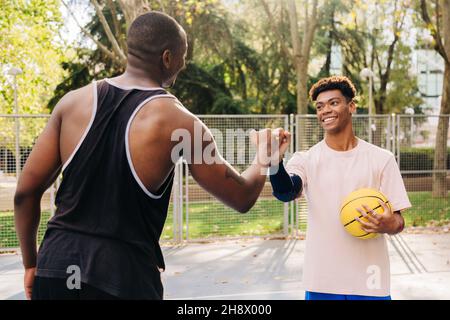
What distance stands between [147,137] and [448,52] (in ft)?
49.2

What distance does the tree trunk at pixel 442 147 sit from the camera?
12523 millimetres

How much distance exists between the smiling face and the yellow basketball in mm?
435

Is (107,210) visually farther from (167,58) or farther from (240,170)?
(240,170)

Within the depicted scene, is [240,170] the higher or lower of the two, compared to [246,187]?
lower

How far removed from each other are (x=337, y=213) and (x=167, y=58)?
1623mm

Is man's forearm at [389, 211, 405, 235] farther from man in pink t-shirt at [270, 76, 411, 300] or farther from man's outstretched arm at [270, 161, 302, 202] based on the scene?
man's outstretched arm at [270, 161, 302, 202]

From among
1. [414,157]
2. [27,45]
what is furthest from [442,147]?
[27,45]

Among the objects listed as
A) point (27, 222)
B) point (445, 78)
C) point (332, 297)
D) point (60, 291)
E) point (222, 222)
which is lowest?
point (222, 222)

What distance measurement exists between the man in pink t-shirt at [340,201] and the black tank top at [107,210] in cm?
128

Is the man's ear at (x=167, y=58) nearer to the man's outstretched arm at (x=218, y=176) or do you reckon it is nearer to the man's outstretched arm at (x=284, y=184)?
the man's outstretched arm at (x=218, y=176)

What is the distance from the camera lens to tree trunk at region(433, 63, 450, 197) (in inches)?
493

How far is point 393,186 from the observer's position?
134 inches
